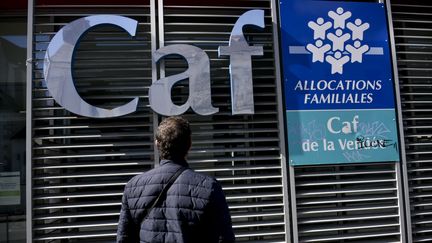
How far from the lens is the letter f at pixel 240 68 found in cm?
519

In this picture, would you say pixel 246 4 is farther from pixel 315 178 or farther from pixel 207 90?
pixel 315 178

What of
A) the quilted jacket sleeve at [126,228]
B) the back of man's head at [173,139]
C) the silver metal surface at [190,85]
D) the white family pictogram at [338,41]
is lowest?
the quilted jacket sleeve at [126,228]

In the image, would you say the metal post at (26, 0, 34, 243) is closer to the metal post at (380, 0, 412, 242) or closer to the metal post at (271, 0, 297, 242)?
the metal post at (271, 0, 297, 242)

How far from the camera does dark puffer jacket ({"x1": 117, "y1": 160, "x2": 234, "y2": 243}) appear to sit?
2611 mm

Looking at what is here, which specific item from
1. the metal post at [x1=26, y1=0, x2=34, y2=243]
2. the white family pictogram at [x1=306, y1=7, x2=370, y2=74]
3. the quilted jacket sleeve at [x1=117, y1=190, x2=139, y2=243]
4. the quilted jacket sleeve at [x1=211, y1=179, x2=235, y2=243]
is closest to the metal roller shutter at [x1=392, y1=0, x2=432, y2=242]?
the white family pictogram at [x1=306, y1=7, x2=370, y2=74]

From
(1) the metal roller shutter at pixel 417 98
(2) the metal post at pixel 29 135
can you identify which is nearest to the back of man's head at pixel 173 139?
(2) the metal post at pixel 29 135

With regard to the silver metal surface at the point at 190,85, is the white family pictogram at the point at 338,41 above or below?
above

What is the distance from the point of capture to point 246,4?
5.58 metres

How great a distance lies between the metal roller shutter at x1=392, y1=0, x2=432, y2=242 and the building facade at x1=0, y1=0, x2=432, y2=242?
0.07 feet

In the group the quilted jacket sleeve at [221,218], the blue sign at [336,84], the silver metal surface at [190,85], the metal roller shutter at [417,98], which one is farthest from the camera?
the metal roller shutter at [417,98]

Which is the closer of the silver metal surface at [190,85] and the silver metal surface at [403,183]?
the silver metal surface at [190,85]

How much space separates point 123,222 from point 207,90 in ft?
8.42

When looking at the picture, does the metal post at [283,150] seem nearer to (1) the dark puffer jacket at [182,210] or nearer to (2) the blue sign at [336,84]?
(2) the blue sign at [336,84]

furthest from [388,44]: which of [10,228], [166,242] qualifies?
[10,228]
